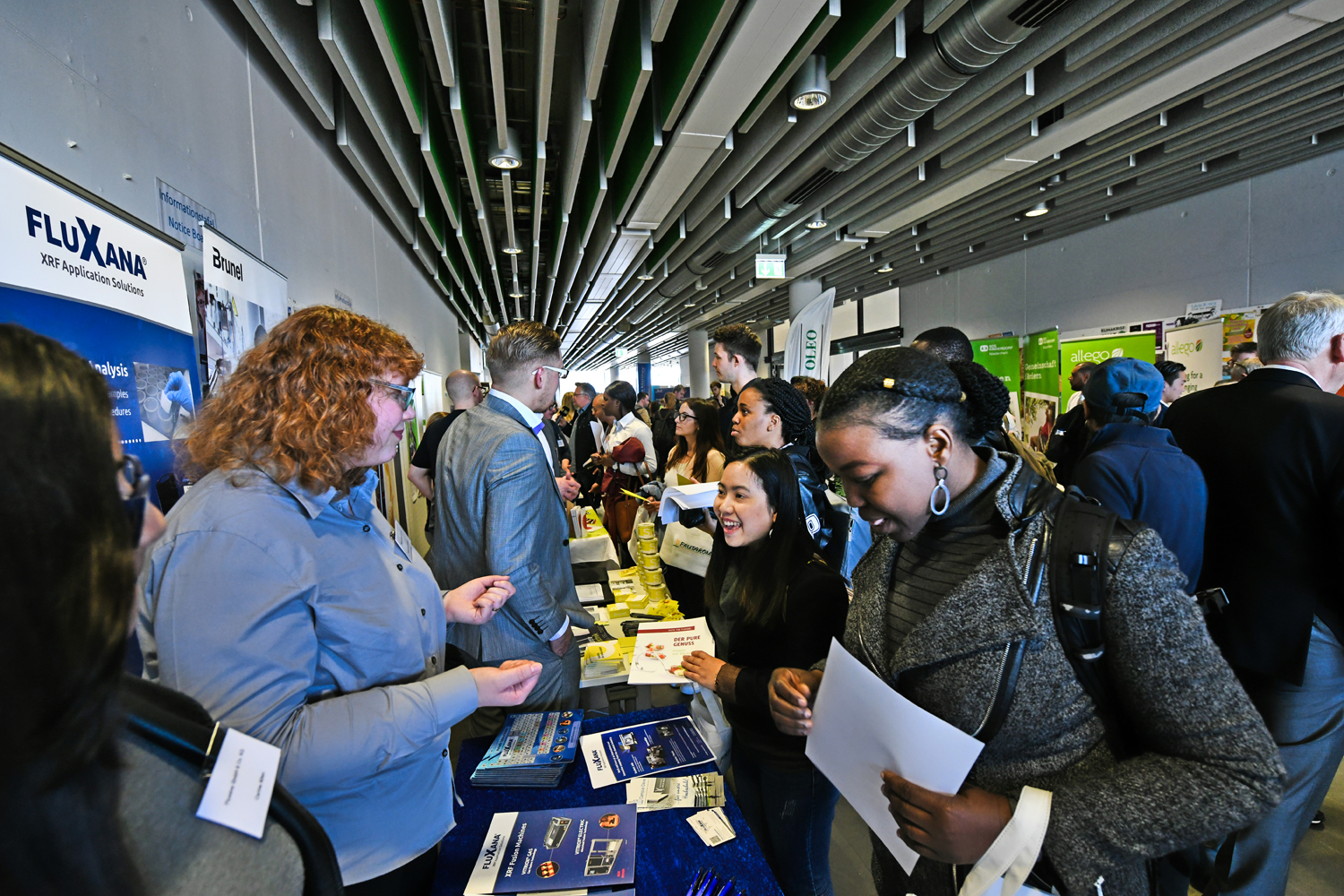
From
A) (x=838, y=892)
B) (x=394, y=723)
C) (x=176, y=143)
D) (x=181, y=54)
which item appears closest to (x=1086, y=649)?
(x=394, y=723)

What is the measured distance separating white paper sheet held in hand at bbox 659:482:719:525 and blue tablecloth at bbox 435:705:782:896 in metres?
1.29

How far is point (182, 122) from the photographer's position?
6.24ft

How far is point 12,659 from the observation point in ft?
1.23

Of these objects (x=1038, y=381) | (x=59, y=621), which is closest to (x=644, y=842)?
(x=59, y=621)

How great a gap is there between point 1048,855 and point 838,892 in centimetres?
168

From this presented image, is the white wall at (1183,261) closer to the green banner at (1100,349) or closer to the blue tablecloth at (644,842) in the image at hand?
the green banner at (1100,349)

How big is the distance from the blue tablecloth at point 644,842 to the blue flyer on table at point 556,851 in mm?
45

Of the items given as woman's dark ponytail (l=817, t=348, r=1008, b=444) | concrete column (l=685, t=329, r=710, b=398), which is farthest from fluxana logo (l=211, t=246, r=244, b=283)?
concrete column (l=685, t=329, r=710, b=398)

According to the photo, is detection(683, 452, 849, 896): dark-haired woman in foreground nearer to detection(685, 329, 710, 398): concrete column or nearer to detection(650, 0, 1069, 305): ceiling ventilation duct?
detection(650, 0, 1069, 305): ceiling ventilation duct

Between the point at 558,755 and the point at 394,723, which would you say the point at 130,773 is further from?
the point at 558,755

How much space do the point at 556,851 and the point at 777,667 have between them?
0.70 metres

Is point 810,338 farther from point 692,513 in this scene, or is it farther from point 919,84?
point 692,513

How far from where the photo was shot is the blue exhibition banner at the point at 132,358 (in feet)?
3.89

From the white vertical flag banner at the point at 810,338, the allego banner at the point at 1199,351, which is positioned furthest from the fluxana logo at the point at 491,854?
the allego banner at the point at 1199,351
